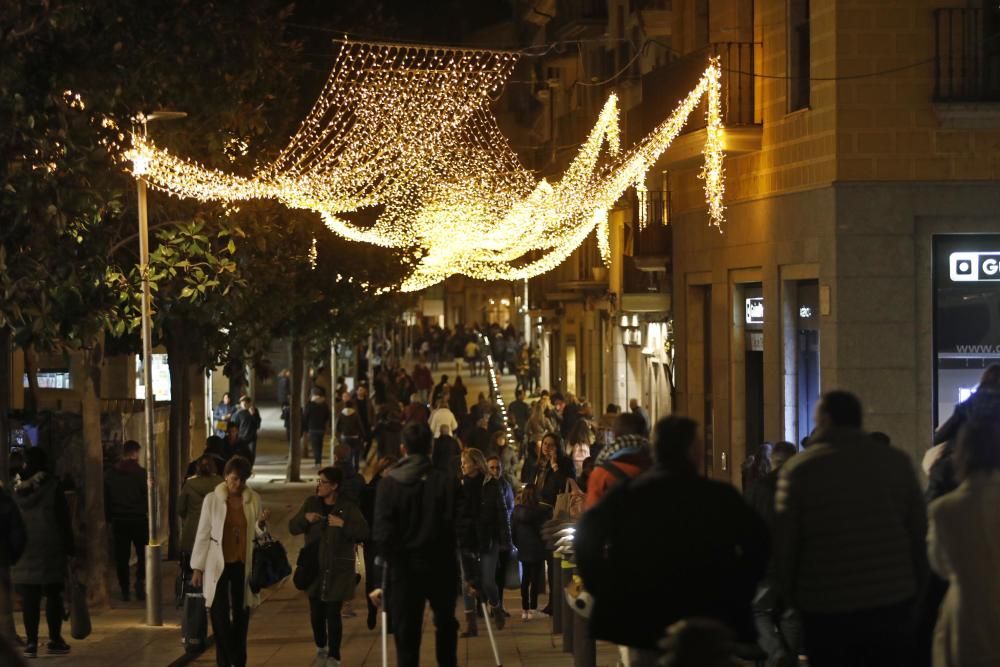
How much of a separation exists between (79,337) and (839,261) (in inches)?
318

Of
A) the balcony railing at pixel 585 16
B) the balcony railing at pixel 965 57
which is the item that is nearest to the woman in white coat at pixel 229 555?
the balcony railing at pixel 965 57

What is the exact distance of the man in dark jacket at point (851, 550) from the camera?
719 cm

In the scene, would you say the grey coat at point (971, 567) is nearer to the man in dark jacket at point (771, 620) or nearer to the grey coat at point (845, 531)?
the grey coat at point (845, 531)

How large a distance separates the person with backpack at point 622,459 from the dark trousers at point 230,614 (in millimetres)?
4165

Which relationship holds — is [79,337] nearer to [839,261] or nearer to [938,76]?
[839,261]

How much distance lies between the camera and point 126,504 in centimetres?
1869

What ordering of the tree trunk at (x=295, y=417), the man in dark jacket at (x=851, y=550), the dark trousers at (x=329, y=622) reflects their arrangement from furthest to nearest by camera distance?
the tree trunk at (x=295, y=417) < the dark trousers at (x=329, y=622) < the man in dark jacket at (x=851, y=550)

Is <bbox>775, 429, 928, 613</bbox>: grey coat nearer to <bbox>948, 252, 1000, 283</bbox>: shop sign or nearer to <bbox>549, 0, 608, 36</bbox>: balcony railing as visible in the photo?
<bbox>948, 252, 1000, 283</bbox>: shop sign

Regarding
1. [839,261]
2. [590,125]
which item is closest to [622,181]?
[839,261]

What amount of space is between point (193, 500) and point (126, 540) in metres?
5.04

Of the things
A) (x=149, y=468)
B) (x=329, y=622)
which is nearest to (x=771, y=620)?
(x=329, y=622)

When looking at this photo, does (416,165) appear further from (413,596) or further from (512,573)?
(413,596)

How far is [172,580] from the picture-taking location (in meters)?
20.6

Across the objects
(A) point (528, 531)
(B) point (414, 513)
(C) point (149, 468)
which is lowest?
(A) point (528, 531)
